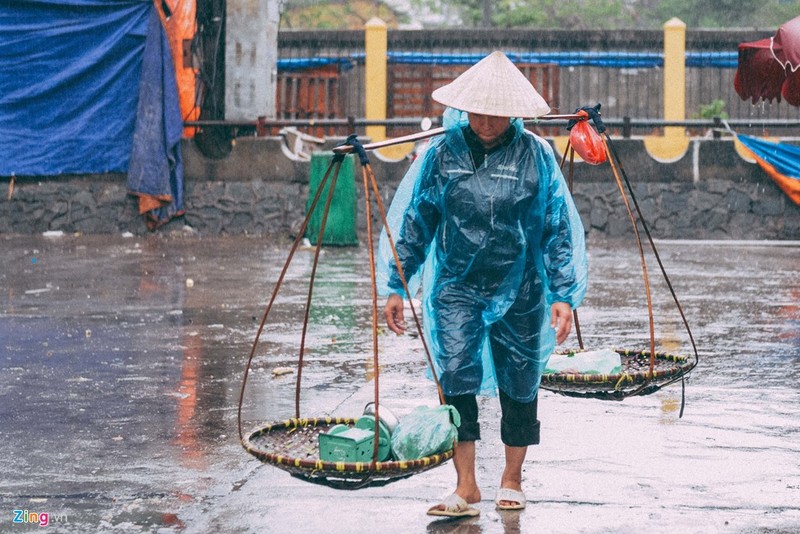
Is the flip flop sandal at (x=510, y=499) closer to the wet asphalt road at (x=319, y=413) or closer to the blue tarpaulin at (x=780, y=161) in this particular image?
the wet asphalt road at (x=319, y=413)

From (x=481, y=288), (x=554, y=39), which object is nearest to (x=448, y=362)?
(x=481, y=288)

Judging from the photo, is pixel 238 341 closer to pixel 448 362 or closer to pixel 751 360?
pixel 751 360

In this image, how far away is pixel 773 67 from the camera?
380 inches

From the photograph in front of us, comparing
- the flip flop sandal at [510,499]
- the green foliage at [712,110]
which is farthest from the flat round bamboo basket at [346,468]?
the green foliage at [712,110]

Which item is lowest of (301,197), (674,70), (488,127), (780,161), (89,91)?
(488,127)

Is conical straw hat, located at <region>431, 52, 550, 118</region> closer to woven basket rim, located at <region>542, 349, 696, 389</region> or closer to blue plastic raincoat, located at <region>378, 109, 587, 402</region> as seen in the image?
blue plastic raincoat, located at <region>378, 109, 587, 402</region>

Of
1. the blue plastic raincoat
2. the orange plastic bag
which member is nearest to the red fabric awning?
the orange plastic bag

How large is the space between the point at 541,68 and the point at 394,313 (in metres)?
19.4

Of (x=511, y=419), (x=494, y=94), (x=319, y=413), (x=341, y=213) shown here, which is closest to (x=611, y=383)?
(x=511, y=419)

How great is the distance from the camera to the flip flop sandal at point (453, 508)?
177 inches

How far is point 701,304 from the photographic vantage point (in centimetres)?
1039

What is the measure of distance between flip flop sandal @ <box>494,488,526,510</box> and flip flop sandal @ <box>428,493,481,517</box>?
0.11 metres

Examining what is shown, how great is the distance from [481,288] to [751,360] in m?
3.64

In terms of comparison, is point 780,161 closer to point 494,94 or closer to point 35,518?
point 494,94
